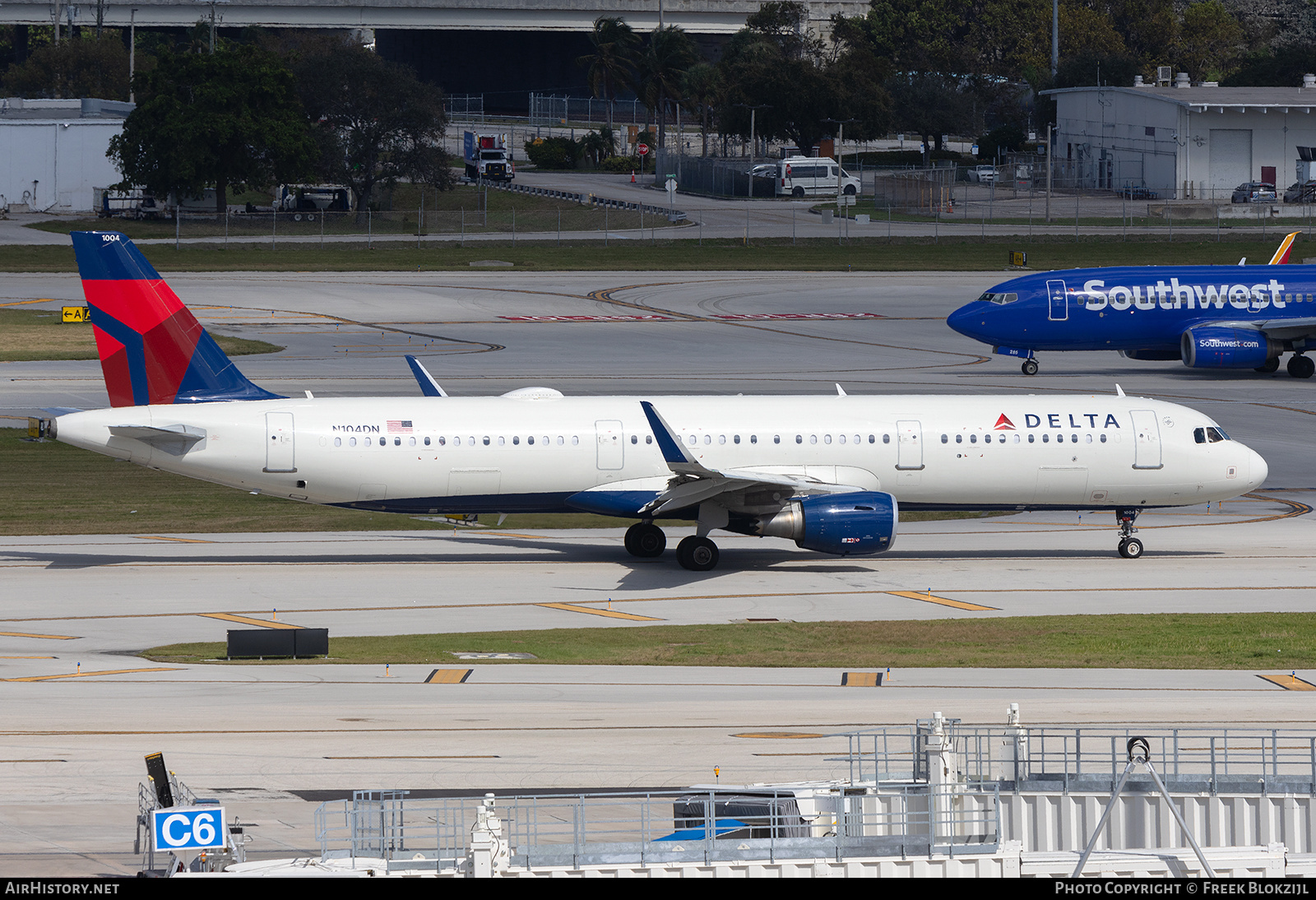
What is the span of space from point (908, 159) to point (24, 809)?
16932 cm

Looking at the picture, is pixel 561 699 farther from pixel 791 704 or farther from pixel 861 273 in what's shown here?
pixel 861 273

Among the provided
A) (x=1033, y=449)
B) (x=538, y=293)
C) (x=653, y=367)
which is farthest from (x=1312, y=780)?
(x=538, y=293)

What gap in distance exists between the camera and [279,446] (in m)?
40.3

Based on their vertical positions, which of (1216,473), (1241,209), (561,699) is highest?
(1241,209)

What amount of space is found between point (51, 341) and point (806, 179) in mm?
87590

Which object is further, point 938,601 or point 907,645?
point 938,601

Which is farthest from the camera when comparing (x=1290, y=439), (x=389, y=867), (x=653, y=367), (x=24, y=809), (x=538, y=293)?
(x=538, y=293)

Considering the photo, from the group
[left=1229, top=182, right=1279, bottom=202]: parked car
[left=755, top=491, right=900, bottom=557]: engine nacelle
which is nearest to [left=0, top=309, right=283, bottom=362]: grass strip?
[left=755, top=491, right=900, bottom=557]: engine nacelle

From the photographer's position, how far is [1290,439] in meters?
59.7

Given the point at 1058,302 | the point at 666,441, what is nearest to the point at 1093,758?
the point at 666,441

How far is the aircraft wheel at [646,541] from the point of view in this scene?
141 ft

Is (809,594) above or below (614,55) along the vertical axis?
below

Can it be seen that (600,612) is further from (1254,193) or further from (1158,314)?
(1254,193)

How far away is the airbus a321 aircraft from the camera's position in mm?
40125
